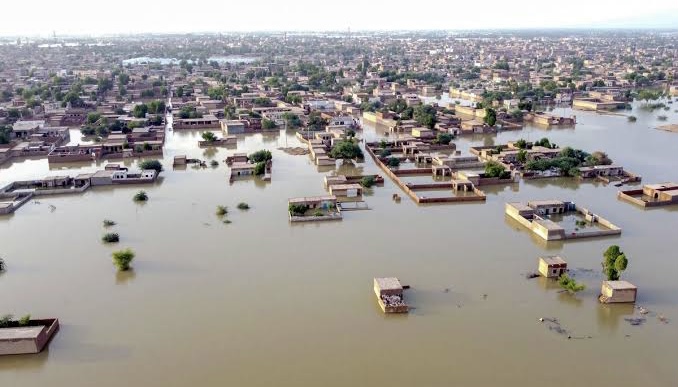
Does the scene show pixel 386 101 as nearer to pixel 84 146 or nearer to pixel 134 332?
pixel 84 146

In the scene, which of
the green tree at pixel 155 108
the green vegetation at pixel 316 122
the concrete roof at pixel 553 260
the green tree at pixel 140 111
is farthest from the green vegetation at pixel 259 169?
the green tree at pixel 155 108

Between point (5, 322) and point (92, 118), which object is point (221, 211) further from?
point (92, 118)

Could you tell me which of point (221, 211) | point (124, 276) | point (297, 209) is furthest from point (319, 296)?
point (221, 211)

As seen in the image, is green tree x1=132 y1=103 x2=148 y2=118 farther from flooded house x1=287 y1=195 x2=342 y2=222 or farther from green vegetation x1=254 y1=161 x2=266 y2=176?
flooded house x1=287 y1=195 x2=342 y2=222

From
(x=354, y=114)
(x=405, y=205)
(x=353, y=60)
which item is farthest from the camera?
(x=353, y=60)

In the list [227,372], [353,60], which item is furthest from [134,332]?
[353,60]

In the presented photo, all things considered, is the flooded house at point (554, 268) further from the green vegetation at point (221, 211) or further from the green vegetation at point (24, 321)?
the green vegetation at point (24, 321)

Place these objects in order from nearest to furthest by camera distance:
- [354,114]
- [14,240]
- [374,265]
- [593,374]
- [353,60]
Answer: [593,374], [374,265], [14,240], [354,114], [353,60]
